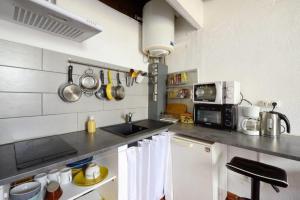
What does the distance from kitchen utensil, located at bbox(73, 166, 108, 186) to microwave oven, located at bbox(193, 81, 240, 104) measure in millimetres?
1182

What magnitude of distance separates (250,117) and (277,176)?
0.55 metres

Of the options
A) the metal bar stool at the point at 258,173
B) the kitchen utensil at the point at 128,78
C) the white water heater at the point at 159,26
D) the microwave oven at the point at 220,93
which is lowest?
the metal bar stool at the point at 258,173

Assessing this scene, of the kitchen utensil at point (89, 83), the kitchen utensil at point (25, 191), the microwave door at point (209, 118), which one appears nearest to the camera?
the kitchen utensil at point (25, 191)

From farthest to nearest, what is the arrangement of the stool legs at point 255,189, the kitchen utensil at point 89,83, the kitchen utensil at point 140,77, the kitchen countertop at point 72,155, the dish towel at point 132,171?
the kitchen utensil at point 140,77
the kitchen utensil at point 89,83
the dish towel at point 132,171
the stool legs at point 255,189
the kitchen countertop at point 72,155

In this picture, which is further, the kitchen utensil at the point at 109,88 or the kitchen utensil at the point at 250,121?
the kitchen utensil at the point at 109,88

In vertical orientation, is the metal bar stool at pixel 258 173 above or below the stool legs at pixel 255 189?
above

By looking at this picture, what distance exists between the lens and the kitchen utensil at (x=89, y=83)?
4.51ft

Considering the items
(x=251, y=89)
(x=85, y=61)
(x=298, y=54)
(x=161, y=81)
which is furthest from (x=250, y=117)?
(x=85, y=61)

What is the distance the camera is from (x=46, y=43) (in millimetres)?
1188

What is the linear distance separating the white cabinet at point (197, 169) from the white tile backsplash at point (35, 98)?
3.25ft

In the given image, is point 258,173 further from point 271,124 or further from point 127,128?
point 127,128

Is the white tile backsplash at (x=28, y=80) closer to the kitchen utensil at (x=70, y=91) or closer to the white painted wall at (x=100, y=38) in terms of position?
the kitchen utensil at (x=70, y=91)

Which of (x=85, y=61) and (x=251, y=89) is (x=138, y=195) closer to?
(x=85, y=61)

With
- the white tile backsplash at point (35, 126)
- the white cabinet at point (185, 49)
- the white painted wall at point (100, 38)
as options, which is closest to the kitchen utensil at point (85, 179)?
the white tile backsplash at point (35, 126)
